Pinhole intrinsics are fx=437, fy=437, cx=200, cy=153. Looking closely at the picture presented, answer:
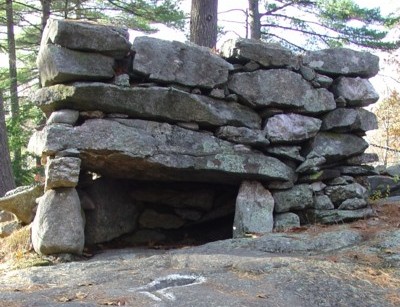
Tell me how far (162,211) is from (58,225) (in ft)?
7.40

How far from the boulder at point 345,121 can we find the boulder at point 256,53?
1.02 metres

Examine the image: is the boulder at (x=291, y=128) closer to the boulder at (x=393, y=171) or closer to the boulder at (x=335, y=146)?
the boulder at (x=335, y=146)

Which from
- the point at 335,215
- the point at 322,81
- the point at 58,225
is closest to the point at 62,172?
the point at 58,225

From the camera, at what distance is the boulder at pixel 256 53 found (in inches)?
236

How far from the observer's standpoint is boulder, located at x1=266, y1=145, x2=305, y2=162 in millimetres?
6070

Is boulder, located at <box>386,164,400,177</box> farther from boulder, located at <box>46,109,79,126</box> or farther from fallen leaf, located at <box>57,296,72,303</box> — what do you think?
fallen leaf, located at <box>57,296,72,303</box>

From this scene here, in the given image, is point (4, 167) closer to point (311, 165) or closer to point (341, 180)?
point (311, 165)

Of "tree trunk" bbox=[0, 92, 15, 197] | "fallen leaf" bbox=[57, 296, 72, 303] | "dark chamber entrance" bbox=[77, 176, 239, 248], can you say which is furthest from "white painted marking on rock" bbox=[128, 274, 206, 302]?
"tree trunk" bbox=[0, 92, 15, 197]

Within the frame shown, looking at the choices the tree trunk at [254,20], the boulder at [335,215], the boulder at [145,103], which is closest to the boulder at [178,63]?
the boulder at [145,103]

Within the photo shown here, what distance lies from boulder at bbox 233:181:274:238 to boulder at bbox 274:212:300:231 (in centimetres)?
10

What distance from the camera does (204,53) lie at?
5832mm

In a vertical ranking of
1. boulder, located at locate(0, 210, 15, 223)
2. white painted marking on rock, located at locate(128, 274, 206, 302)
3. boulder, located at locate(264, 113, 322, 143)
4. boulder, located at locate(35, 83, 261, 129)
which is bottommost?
white painted marking on rock, located at locate(128, 274, 206, 302)

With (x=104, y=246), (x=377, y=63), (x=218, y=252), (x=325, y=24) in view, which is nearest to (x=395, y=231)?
(x=218, y=252)

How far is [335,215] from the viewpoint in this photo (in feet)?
20.0
